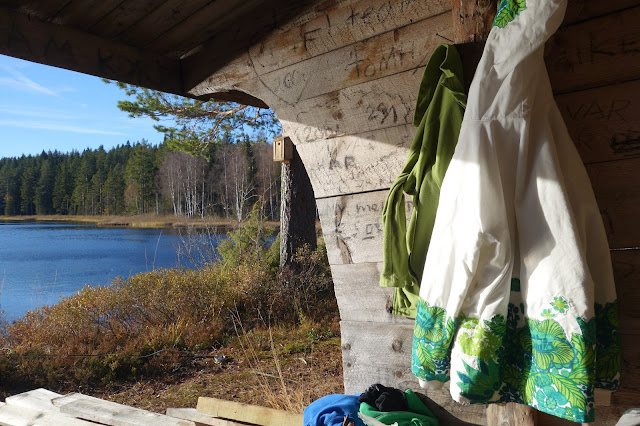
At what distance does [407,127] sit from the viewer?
82.1 inches

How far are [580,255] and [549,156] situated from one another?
0.28 m

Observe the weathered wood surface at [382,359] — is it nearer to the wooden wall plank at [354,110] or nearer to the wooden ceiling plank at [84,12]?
the wooden wall plank at [354,110]

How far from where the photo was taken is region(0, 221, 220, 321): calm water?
25.4ft

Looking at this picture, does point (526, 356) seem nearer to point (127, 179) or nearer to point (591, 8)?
point (591, 8)

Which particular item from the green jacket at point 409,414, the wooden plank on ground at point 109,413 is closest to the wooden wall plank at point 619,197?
the green jacket at point 409,414

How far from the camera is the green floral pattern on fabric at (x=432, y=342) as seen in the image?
141 cm

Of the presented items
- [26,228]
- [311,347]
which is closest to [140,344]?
[311,347]

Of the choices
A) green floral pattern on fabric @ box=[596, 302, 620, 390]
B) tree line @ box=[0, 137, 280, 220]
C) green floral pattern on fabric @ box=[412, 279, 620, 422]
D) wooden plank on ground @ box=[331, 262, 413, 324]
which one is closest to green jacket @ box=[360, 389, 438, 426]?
wooden plank on ground @ box=[331, 262, 413, 324]

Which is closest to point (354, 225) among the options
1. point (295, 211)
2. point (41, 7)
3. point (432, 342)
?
point (432, 342)

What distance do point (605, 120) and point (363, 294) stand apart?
1180 mm

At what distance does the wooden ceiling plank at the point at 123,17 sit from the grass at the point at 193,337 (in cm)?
308

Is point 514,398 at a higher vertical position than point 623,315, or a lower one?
lower

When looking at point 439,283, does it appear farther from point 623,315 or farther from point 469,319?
point 623,315

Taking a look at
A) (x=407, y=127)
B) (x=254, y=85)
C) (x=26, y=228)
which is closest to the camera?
(x=407, y=127)
